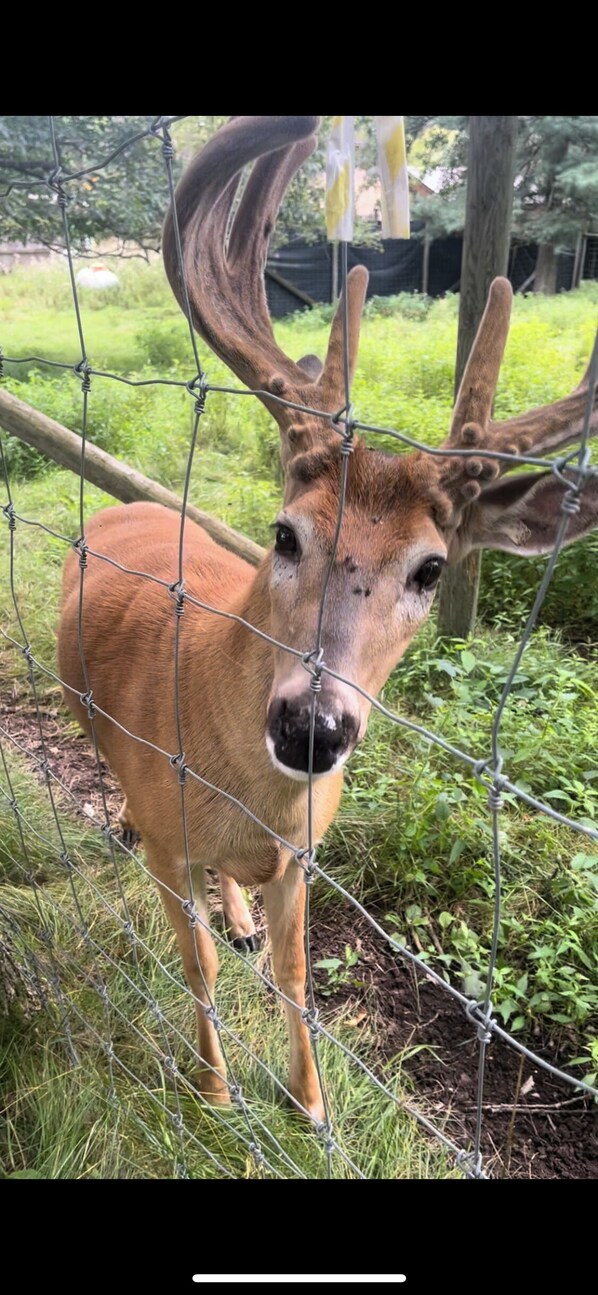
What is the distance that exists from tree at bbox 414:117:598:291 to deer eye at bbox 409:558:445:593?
8.24 meters

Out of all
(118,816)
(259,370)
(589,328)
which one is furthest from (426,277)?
(259,370)

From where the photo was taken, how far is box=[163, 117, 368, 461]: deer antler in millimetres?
1689

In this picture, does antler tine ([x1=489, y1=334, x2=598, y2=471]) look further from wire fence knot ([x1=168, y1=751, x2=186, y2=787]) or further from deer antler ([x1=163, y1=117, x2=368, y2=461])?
wire fence knot ([x1=168, y1=751, x2=186, y2=787])

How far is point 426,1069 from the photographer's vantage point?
2.56m

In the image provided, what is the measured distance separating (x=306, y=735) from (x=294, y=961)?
1247mm

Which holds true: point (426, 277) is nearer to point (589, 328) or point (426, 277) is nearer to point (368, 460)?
point (589, 328)

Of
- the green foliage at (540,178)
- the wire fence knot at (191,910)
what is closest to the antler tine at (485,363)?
the wire fence knot at (191,910)

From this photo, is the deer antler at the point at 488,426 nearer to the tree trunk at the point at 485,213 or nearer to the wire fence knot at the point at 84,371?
the wire fence knot at the point at 84,371

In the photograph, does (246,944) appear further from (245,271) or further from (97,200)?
(97,200)

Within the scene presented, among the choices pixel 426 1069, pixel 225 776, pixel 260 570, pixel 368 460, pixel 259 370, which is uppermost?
pixel 259 370

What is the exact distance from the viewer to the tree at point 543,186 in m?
9.93

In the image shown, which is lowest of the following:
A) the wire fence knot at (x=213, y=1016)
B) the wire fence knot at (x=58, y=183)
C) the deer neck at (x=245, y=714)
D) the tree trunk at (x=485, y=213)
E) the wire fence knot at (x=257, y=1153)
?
the wire fence knot at (x=257, y=1153)

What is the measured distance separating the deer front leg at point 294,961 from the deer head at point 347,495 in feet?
2.83

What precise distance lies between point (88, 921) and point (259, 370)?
6.19ft
